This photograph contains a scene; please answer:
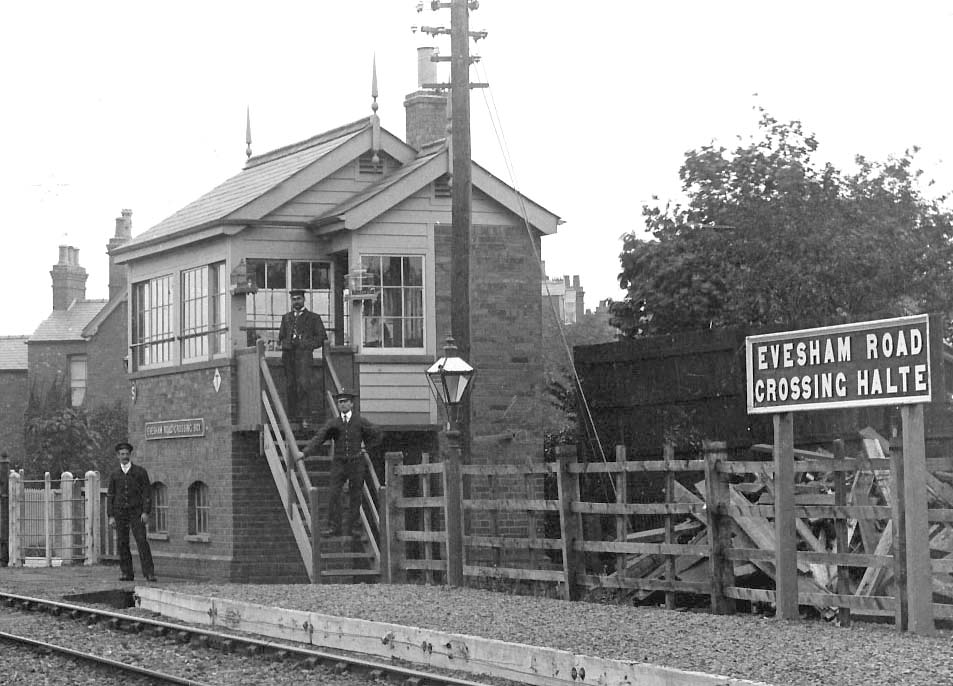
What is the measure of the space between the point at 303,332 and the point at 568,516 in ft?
21.9

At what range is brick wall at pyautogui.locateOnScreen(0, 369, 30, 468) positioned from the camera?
2276 inches

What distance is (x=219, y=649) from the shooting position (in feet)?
45.0

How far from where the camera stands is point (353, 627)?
13.5 metres

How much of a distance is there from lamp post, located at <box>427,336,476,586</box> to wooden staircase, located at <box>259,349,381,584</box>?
1.78 metres

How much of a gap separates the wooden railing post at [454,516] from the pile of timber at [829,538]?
6.04ft

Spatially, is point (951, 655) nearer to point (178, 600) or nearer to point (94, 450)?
point (178, 600)

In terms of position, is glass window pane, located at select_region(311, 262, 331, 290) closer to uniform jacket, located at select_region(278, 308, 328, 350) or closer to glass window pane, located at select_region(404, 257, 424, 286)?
glass window pane, located at select_region(404, 257, 424, 286)

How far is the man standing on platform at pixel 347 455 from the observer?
1966 cm

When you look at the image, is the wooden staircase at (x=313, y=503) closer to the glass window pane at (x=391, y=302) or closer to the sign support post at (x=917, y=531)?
the glass window pane at (x=391, y=302)

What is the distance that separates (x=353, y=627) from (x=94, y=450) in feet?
138

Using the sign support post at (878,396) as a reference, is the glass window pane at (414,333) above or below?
above

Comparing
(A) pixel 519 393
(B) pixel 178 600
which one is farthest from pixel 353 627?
(A) pixel 519 393

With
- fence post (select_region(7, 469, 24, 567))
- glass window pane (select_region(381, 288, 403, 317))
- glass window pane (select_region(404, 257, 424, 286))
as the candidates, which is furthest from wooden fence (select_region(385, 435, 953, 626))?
fence post (select_region(7, 469, 24, 567))

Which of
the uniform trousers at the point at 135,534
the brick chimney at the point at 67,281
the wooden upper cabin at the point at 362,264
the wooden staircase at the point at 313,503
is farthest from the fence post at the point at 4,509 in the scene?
the brick chimney at the point at 67,281
